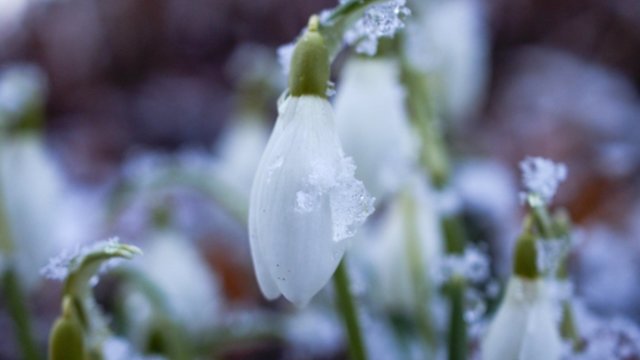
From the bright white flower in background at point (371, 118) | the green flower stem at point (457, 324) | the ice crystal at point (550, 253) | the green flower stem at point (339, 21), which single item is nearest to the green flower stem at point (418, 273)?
the bright white flower in background at point (371, 118)

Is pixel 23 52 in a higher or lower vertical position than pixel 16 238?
higher

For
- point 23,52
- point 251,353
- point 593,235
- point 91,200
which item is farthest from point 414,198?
point 23,52

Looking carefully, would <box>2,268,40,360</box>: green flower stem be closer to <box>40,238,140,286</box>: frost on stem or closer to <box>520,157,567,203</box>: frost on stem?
<box>40,238,140,286</box>: frost on stem

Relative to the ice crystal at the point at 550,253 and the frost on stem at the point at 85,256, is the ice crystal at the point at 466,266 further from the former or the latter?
the frost on stem at the point at 85,256

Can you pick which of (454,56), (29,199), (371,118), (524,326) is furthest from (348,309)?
(454,56)

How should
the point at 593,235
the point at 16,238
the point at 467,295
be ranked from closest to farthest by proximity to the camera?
the point at 467,295 < the point at 16,238 < the point at 593,235

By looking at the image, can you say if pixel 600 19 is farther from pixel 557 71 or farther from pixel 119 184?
pixel 119 184

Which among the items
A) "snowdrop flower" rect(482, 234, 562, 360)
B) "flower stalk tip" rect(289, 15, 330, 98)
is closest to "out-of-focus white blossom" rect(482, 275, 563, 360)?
"snowdrop flower" rect(482, 234, 562, 360)
